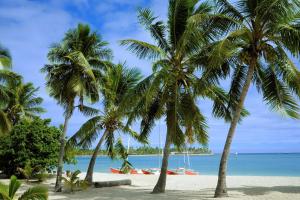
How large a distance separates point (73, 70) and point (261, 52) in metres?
9.23

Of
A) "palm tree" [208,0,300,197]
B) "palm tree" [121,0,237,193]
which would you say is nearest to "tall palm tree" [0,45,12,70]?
"palm tree" [121,0,237,193]

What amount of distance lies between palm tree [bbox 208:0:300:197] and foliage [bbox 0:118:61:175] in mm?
14248

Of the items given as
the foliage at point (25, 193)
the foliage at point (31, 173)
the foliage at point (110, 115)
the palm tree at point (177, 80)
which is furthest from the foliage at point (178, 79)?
the foliage at point (31, 173)

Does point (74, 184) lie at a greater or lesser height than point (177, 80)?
lesser

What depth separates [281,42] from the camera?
12.4 m

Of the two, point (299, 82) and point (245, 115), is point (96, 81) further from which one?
point (299, 82)

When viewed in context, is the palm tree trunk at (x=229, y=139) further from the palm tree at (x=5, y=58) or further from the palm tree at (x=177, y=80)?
the palm tree at (x=5, y=58)

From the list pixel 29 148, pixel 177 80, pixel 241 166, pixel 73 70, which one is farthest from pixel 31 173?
pixel 241 166

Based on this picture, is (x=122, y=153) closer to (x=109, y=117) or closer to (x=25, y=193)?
(x=109, y=117)

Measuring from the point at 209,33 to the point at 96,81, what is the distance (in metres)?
7.75

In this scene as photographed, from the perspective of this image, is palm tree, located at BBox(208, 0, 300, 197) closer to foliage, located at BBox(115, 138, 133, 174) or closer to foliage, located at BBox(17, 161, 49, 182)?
foliage, located at BBox(115, 138, 133, 174)

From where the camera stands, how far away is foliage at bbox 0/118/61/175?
2353 cm

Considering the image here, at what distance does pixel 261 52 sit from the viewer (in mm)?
13102

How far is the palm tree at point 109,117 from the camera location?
18.7 meters
